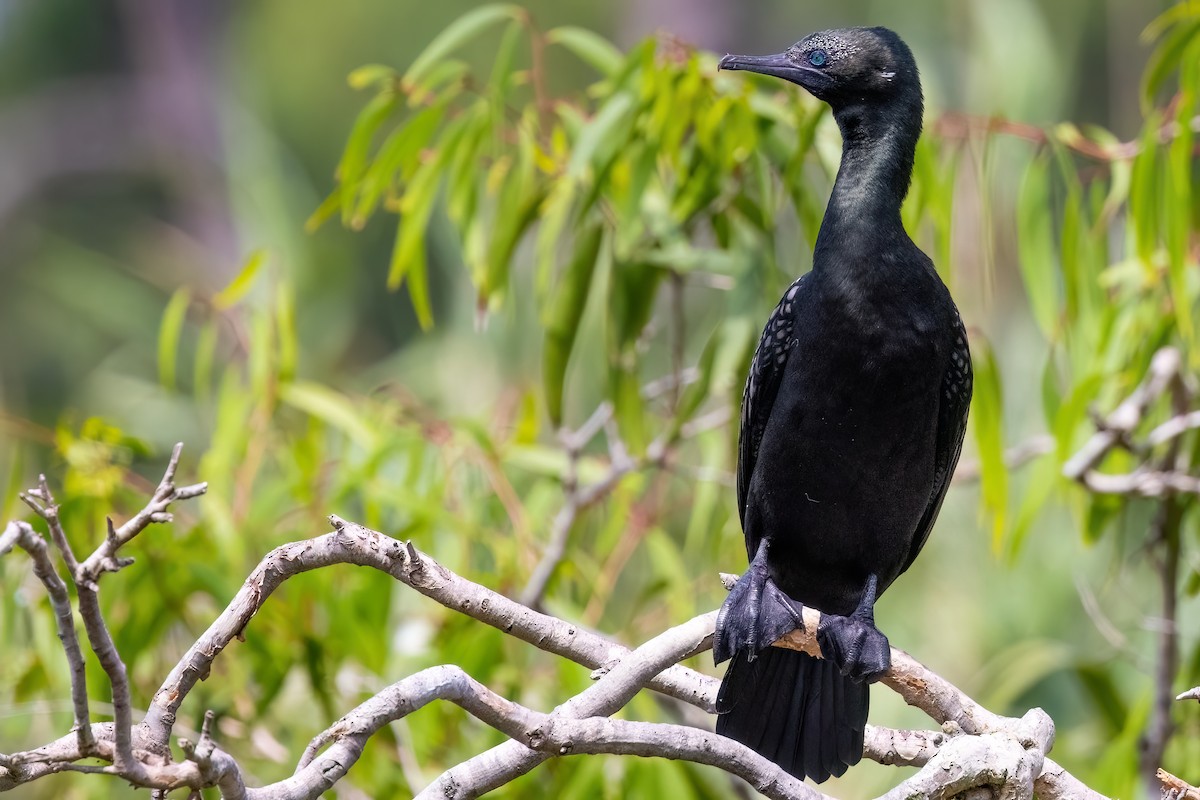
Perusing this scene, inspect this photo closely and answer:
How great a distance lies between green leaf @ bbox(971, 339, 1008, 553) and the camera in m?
4.21

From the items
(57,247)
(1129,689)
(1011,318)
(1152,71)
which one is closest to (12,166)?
(57,247)

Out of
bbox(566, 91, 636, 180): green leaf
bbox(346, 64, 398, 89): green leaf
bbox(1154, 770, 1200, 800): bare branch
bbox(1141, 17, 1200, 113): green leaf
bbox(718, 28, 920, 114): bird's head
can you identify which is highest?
bbox(346, 64, 398, 89): green leaf

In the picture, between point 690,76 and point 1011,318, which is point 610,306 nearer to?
point 690,76

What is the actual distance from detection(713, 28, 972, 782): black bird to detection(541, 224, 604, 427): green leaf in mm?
733

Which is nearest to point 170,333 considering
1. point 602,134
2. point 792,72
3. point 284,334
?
point 284,334

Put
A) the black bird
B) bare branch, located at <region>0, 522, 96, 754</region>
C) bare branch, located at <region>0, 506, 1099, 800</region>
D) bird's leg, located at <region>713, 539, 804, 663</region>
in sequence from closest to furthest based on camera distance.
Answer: bare branch, located at <region>0, 522, 96, 754</region>
bare branch, located at <region>0, 506, 1099, 800</region>
bird's leg, located at <region>713, 539, 804, 663</region>
the black bird

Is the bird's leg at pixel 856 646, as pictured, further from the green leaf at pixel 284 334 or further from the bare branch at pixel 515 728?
the green leaf at pixel 284 334

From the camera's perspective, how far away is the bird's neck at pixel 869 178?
11.3ft

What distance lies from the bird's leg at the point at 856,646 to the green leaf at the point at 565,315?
1295 millimetres

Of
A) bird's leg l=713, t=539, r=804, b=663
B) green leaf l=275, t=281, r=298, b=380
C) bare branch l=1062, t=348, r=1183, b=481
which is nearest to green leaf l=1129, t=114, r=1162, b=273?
bare branch l=1062, t=348, r=1183, b=481

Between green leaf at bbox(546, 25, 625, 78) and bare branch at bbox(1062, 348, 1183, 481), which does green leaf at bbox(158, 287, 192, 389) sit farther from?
bare branch at bbox(1062, 348, 1183, 481)

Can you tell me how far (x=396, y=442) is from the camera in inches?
181

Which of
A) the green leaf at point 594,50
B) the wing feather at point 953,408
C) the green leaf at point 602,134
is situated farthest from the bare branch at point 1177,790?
the green leaf at point 594,50

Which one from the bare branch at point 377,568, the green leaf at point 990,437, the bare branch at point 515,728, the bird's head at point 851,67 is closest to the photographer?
the bare branch at point 515,728
